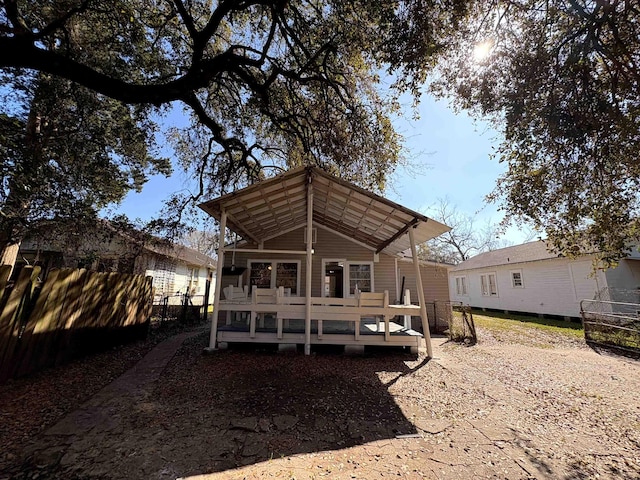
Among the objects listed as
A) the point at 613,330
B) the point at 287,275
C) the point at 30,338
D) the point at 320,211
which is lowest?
the point at 613,330

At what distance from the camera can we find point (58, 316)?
16.8 feet

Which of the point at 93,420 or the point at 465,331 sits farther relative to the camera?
the point at 465,331

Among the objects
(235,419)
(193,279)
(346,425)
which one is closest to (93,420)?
(235,419)

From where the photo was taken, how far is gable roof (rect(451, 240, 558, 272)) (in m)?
15.9

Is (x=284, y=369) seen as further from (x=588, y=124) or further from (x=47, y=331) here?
(x=588, y=124)

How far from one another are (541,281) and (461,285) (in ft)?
27.8

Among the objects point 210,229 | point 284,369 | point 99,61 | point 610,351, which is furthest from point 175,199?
point 610,351

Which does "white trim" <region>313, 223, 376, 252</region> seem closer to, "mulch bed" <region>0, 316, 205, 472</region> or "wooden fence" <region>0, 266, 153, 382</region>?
"wooden fence" <region>0, 266, 153, 382</region>

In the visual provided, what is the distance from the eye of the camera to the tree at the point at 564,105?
492 cm

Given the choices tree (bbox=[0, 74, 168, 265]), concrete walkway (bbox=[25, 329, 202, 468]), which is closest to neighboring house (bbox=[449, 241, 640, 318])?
concrete walkway (bbox=[25, 329, 202, 468])

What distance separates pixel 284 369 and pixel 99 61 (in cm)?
899

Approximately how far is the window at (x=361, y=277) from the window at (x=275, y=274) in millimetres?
2154

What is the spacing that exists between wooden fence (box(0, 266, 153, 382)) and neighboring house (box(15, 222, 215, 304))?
835 millimetres

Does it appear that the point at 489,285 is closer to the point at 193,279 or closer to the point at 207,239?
the point at 207,239
